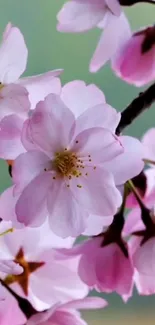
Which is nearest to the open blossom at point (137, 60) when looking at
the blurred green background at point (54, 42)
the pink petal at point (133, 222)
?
the pink petal at point (133, 222)

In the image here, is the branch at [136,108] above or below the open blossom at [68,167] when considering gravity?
below

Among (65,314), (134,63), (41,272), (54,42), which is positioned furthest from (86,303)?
(54,42)

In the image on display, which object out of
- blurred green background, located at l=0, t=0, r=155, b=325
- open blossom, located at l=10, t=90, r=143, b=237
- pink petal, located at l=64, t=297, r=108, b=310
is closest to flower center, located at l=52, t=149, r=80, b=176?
open blossom, located at l=10, t=90, r=143, b=237

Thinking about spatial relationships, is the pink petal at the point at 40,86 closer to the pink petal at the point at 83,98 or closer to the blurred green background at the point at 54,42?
the pink petal at the point at 83,98

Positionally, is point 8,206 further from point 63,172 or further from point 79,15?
point 79,15

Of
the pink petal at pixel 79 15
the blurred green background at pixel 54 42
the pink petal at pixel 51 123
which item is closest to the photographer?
the pink petal at pixel 51 123

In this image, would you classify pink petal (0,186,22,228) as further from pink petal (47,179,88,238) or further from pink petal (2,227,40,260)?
pink petal (2,227,40,260)
